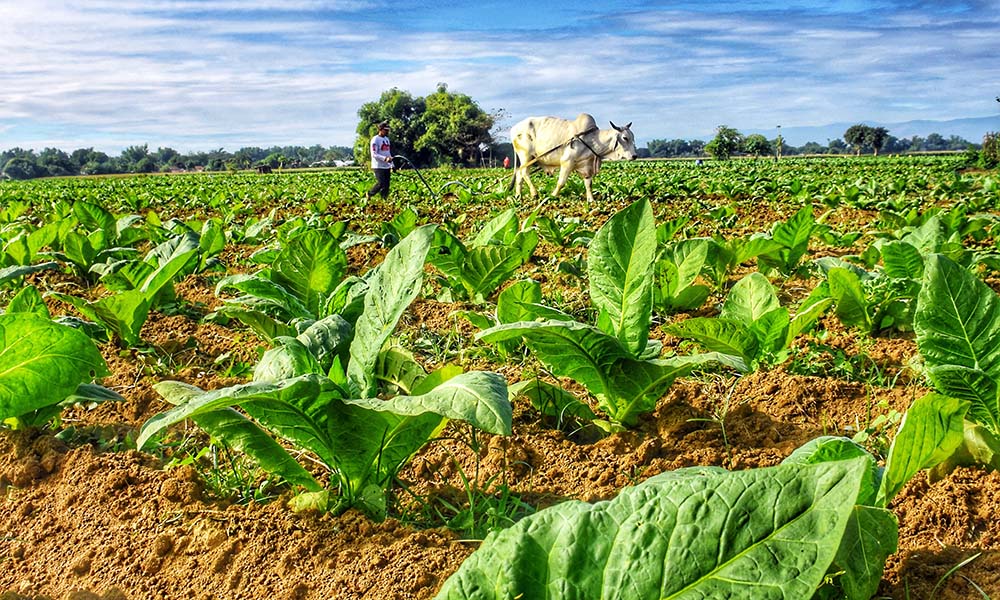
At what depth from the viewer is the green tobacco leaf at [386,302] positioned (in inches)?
75.0

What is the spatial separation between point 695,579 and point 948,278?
4.16ft

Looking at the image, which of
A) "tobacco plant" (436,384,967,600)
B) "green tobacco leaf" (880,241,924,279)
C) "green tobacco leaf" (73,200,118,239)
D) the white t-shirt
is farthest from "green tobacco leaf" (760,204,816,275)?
the white t-shirt

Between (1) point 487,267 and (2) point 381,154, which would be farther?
(2) point 381,154

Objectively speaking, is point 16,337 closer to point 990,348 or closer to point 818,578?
point 818,578

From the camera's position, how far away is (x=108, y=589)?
5.27ft

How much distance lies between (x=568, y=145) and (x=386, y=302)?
12983 millimetres

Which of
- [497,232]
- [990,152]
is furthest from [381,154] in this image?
[990,152]

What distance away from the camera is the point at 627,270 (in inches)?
84.4

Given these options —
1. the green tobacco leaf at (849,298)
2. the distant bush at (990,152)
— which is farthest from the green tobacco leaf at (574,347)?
the distant bush at (990,152)

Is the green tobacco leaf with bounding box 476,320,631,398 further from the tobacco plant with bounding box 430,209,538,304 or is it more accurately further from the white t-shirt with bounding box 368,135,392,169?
the white t-shirt with bounding box 368,135,392,169

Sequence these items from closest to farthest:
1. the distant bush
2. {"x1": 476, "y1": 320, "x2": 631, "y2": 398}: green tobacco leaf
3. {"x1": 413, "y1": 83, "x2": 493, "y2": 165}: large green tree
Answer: {"x1": 476, "y1": 320, "x2": 631, "y2": 398}: green tobacco leaf
the distant bush
{"x1": 413, "y1": 83, "x2": 493, "y2": 165}: large green tree

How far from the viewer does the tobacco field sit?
3.14 ft

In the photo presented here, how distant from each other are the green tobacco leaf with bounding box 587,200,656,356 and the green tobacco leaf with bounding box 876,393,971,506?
781 mm

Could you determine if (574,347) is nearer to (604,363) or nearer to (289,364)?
(604,363)
